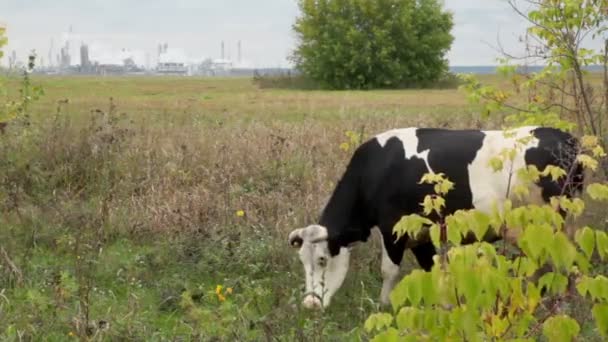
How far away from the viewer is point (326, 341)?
19.1 ft

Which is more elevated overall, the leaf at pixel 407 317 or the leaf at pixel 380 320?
the leaf at pixel 407 317

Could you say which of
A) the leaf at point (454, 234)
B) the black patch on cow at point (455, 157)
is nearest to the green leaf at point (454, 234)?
the leaf at point (454, 234)

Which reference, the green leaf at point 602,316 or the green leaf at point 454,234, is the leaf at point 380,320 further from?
the green leaf at point 602,316

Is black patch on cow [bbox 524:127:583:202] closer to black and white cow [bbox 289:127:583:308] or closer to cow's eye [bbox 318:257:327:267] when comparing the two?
black and white cow [bbox 289:127:583:308]

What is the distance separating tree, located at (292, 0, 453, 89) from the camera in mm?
63719

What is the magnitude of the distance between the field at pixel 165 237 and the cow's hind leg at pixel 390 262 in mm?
201

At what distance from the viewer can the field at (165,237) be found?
232 inches

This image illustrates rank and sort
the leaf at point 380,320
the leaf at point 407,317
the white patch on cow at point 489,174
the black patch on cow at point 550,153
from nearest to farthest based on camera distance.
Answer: the leaf at point 407,317, the leaf at point 380,320, the black patch on cow at point 550,153, the white patch on cow at point 489,174

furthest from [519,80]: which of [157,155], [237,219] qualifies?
[157,155]

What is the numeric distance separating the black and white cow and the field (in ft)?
1.29

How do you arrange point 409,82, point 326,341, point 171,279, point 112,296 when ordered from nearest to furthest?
point 326,341, point 112,296, point 171,279, point 409,82

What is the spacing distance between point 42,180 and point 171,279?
3.64 metres

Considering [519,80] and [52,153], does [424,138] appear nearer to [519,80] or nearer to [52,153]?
[519,80]

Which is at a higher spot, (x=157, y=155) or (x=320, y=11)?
(x=320, y=11)
